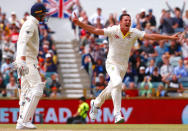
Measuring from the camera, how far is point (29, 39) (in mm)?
12578

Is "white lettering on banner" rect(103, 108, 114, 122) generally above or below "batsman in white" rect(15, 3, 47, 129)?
below

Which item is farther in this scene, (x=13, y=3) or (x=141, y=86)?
(x=13, y=3)

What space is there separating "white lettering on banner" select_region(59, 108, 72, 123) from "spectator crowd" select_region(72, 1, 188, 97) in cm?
144

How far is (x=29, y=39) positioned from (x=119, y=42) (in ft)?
8.12

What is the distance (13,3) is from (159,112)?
1149 cm

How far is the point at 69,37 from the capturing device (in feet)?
94.2

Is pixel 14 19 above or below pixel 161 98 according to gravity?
above

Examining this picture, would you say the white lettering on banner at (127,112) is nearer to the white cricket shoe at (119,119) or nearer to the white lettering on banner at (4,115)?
the white lettering on banner at (4,115)

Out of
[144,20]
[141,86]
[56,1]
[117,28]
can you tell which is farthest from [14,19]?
[117,28]

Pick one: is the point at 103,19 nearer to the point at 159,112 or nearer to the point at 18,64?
the point at 159,112

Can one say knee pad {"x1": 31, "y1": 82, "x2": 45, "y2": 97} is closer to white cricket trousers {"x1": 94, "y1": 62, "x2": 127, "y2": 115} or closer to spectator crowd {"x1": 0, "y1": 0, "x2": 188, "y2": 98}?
white cricket trousers {"x1": 94, "y1": 62, "x2": 127, "y2": 115}

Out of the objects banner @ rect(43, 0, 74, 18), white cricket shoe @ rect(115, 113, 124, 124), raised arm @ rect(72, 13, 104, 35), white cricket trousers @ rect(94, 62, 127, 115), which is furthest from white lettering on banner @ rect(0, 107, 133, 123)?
raised arm @ rect(72, 13, 104, 35)

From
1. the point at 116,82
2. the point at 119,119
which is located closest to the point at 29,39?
the point at 116,82

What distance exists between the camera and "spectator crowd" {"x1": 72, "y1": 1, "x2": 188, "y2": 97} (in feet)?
72.6
